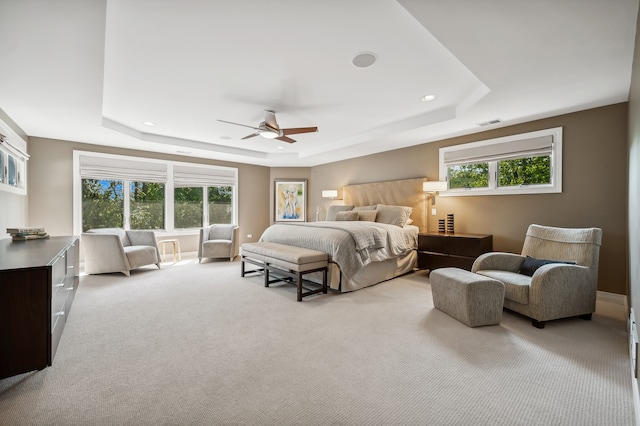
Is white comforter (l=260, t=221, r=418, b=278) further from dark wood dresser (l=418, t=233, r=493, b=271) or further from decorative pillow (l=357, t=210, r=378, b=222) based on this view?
decorative pillow (l=357, t=210, r=378, b=222)

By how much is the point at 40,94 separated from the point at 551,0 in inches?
182

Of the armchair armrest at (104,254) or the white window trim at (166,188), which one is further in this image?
the white window trim at (166,188)

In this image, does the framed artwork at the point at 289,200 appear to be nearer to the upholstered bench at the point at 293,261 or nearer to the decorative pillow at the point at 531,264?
the upholstered bench at the point at 293,261

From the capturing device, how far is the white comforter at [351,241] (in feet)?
12.3

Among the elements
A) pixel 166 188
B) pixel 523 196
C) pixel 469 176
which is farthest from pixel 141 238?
pixel 523 196

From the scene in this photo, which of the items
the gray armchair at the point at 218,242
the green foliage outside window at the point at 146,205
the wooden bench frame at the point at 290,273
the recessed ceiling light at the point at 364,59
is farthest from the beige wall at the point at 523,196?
the recessed ceiling light at the point at 364,59

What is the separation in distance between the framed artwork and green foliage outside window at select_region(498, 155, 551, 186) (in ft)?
16.0

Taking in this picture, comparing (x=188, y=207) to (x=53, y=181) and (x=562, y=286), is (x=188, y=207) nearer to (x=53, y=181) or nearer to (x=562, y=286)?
(x=53, y=181)

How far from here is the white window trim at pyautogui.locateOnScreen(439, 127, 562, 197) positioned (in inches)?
149

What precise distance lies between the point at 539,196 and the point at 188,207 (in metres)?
6.81

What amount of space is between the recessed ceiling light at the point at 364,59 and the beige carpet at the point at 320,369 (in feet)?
8.33

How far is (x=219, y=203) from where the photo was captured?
721 cm

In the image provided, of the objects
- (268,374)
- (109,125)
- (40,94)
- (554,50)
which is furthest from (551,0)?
(109,125)

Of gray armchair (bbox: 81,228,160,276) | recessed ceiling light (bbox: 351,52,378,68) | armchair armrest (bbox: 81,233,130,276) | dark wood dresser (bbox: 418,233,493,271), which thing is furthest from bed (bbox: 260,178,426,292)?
armchair armrest (bbox: 81,233,130,276)
